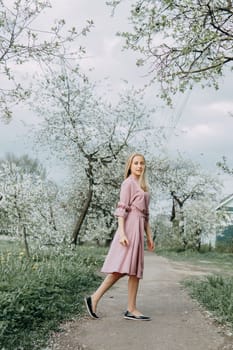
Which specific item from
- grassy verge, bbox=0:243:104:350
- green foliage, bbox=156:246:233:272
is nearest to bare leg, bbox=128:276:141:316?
grassy verge, bbox=0:243:104:350

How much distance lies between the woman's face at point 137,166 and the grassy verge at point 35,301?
1881 millimetres

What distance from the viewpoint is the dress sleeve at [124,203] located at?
20.3 feet

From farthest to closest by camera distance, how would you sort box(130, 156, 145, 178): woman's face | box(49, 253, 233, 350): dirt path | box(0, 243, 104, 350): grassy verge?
box(130, 156, 145, 178): woman's face, box(49, 253, 233, 350): dirt path, box(0, 243, 104, 350): grassy verge

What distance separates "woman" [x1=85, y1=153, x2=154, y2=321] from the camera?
20.0 feet

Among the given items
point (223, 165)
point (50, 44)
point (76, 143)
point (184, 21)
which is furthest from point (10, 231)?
point (184, 21)

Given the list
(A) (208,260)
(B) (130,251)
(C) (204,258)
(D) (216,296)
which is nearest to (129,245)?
(B) (130,251)

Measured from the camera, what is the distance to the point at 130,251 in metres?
6.11

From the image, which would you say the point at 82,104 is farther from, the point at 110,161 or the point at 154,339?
the point at 154,339

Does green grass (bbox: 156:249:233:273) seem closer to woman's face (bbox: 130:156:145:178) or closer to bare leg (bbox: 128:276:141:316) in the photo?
bare leg (bbox: 128:276:141:316)

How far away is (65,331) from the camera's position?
5645 mm

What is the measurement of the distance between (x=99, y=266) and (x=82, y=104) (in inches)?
297

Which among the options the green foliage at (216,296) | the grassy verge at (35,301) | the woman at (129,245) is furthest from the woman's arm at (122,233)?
the green foliage at (216,296)

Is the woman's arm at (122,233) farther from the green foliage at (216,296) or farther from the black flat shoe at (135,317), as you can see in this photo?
the green foliage at (216,296)

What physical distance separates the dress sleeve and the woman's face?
23cm
